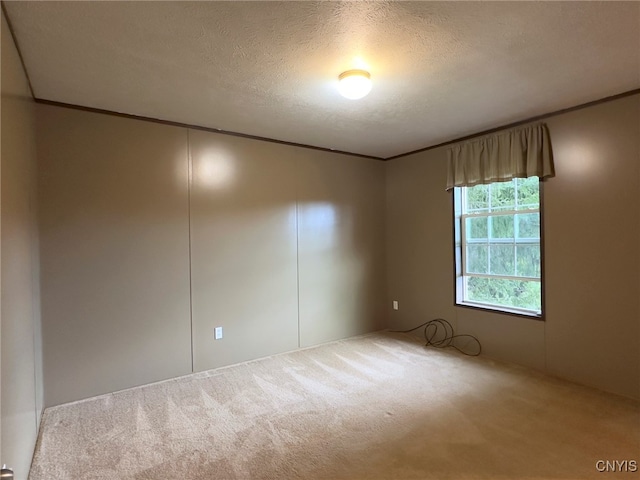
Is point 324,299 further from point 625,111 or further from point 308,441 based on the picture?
point 625,111

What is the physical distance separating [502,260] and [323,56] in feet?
9.30

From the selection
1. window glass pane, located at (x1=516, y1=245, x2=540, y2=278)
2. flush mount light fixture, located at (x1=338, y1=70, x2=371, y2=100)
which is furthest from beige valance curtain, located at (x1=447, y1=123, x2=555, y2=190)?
flush mount light fixture, located at (x1=338, y1=70, x2=371, y2=100)

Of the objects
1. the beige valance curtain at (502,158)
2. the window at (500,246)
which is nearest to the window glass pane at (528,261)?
the window at (500,246)

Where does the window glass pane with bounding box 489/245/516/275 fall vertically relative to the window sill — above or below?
above

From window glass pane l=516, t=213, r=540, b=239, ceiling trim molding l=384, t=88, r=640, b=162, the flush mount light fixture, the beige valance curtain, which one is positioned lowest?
window glass pane l=516, t=213, r=540, b=239

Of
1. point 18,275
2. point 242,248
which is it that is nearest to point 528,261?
point 242,248

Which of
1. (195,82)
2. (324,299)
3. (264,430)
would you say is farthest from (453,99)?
(264,430)

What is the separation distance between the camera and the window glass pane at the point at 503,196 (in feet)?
11.7

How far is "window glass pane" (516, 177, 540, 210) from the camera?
3.37 meters

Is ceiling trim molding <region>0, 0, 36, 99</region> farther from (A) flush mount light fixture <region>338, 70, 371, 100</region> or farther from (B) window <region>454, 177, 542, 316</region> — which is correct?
(B) window <region>454, 177, 542, 316</region>

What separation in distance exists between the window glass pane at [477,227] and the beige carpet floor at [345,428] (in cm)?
143

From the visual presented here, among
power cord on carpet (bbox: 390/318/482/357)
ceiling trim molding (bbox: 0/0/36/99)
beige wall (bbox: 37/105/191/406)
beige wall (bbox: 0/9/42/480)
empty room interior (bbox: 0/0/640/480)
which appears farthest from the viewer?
power cord on carpet (bbox: 390/318/482/357)

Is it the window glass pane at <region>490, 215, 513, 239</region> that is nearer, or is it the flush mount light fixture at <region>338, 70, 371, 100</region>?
the flush mount light fixture at <region>338, 70, 371, 100</region>

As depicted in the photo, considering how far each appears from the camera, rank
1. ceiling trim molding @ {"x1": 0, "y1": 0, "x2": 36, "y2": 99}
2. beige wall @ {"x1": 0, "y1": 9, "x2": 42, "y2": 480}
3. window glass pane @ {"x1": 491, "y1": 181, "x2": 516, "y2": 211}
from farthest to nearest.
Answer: window glass pane @ {"x1": 491, "y1": 181, "x2": 516, "y2": 211} < ceiling trim molding @ {"x1": 0, "y1": 0, "x2": 36, "y2": 99} < beige wall @ {"x1": 0, "y1": 9, "x2": 42, "y2": 480}
